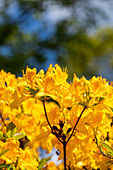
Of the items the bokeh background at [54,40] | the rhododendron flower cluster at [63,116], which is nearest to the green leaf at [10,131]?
the rhododendron flower cluster at [63,116]

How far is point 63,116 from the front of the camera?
3.16ft

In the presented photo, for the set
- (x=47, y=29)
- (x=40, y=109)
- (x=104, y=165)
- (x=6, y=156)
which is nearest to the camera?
(x=6, y=156)

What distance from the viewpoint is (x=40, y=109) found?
1186 millimetres

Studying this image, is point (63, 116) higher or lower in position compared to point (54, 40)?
lower

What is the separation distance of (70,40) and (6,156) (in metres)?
11.7

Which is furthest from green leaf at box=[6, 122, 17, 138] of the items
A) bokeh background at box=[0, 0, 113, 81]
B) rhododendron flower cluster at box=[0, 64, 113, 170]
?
bokeh background at box=[0, 0, 113, 81]

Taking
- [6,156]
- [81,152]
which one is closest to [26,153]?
[6,156]

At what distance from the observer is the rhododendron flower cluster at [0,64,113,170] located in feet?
2.84

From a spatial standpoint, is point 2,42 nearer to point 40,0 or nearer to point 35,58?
point 35,58

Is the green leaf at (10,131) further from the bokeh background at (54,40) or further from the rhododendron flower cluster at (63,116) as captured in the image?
the bokeh background at (54,40)

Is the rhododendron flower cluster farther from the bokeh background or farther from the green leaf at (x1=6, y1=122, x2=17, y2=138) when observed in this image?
the bokeh background

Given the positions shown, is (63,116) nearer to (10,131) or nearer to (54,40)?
(10,131)

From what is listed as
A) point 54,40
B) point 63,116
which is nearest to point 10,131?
point 63,116

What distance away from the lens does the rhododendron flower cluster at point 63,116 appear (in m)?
0.86
